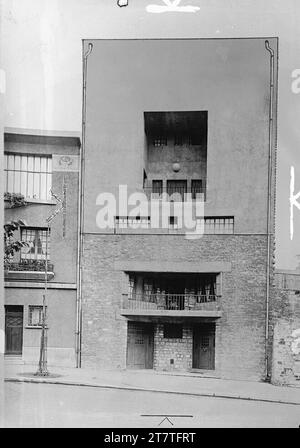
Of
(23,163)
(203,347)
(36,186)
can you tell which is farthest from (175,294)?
(23,163)

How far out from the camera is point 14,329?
299 centimetres

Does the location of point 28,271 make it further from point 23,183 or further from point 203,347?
point 203,347

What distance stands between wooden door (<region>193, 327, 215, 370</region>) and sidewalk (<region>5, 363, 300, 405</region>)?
2.6 inches

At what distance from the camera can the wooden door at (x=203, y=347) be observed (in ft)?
9.69

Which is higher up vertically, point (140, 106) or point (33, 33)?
point (33, 33)

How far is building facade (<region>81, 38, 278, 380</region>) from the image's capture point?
298 cm

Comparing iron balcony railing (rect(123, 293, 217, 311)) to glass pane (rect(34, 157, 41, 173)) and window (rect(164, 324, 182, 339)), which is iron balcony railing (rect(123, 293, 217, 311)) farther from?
glass pane (rect(34, 157, 41, 173))

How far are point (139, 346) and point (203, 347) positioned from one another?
302mm

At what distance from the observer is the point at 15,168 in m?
3.04

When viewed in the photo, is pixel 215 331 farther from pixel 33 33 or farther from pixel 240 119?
pixel 33 33

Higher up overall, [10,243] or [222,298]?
[10,243]
